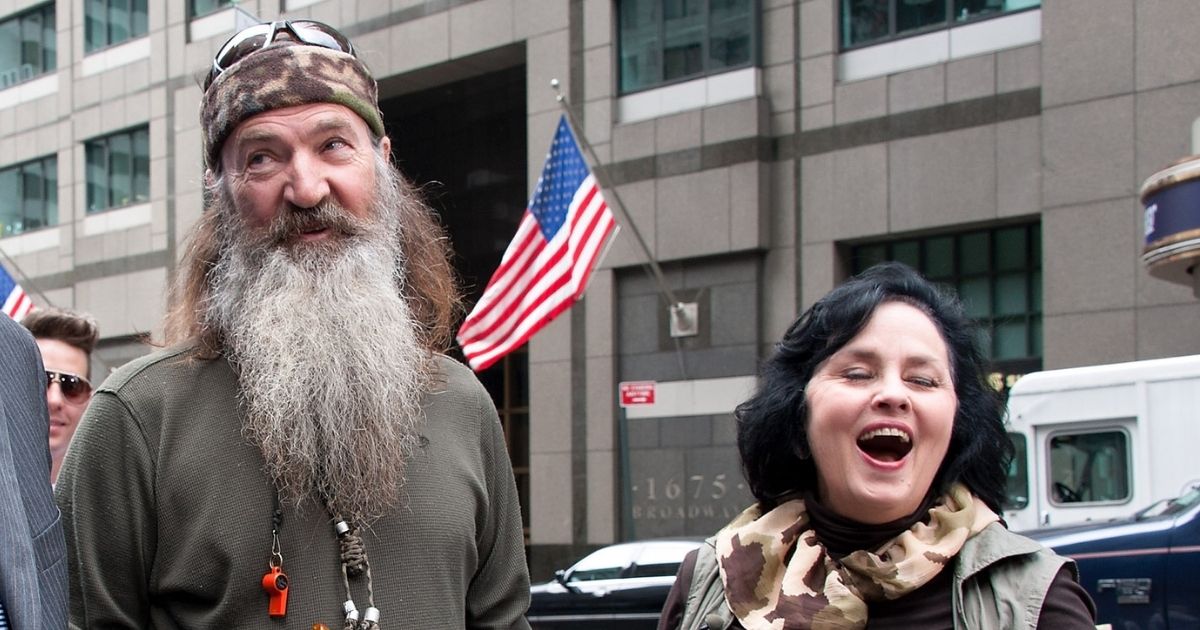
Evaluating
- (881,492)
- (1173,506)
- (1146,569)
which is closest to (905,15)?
(1173,506)

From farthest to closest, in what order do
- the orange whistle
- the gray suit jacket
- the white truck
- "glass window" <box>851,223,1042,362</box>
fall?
"glass window" <box>851,223,1042,362</box>, the white truck, the orange whistle, the gray suit jacket

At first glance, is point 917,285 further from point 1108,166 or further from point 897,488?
point 1108,166

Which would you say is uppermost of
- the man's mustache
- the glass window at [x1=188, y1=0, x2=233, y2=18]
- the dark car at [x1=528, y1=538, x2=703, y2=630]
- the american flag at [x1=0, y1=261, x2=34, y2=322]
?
the glass window at [x1=188, y1=0, x2=233, y2=18]

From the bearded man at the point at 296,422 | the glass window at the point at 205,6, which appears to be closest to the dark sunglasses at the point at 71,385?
the bearded man at the point at 296,422

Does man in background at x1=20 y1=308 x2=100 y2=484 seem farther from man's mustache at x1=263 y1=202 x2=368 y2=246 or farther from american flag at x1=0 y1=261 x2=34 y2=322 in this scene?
american flag at x1=0 y1=261 x2=34 y2=322

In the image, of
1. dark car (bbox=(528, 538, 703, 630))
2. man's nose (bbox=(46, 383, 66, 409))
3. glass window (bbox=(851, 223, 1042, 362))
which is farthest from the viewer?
glass window (bbox=(851, 223, 1042, 362))

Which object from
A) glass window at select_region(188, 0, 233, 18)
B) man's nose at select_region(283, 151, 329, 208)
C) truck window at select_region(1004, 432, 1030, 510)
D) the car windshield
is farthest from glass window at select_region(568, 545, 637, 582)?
glass window at select_region(188, 0, 233, 18)

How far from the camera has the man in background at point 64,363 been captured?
15.7 feet

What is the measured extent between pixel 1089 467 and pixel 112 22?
907 inches

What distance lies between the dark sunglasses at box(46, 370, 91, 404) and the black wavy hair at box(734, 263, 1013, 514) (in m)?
3.02

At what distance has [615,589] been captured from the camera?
1080 cm

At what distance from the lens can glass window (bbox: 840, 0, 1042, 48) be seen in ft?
50.5

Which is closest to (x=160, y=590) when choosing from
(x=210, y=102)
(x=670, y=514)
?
(x=210, y=102)

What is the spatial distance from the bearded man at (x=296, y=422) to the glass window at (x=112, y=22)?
83.3 ft
